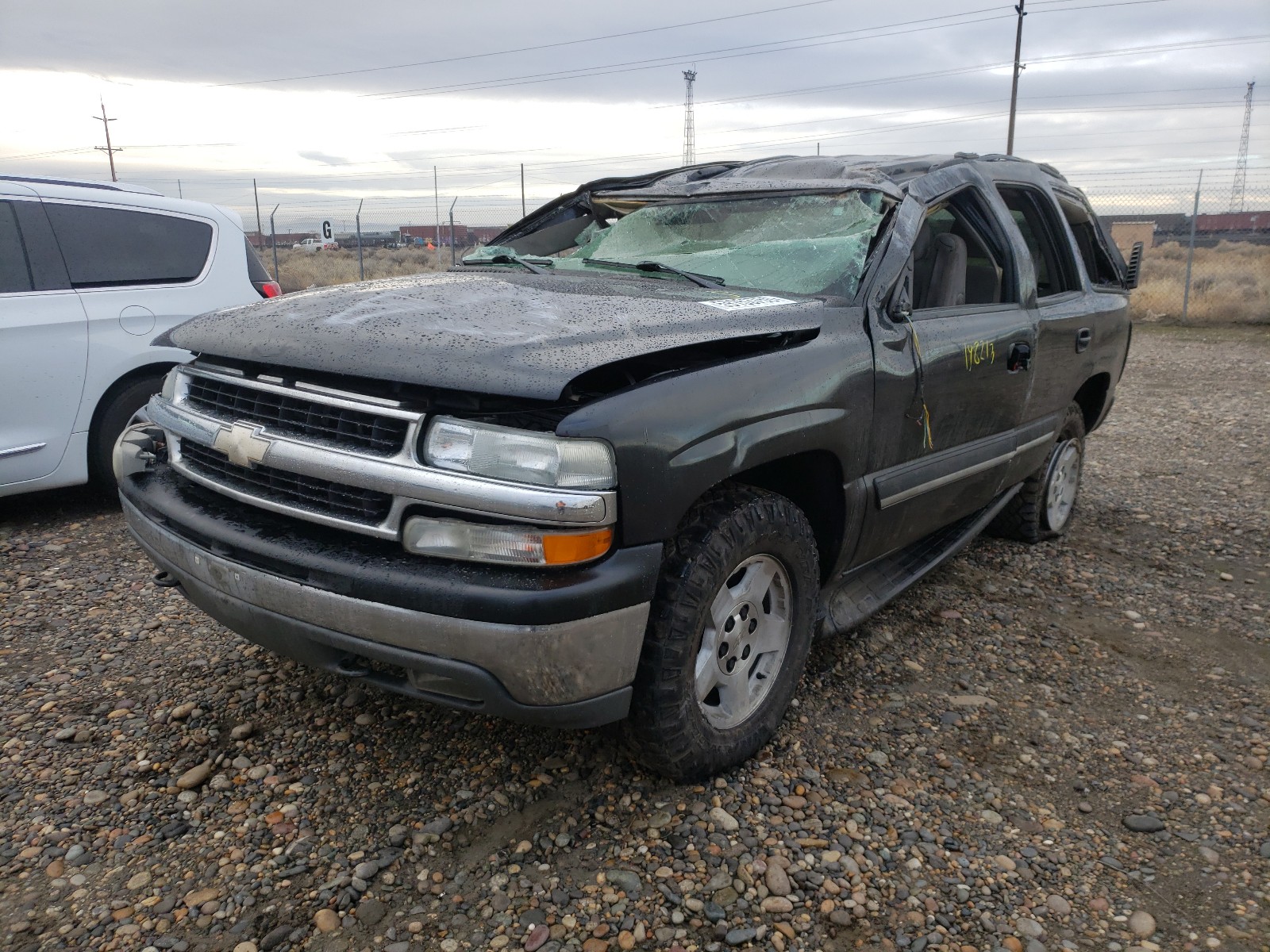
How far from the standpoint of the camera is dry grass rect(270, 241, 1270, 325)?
640 inches

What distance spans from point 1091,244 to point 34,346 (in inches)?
218

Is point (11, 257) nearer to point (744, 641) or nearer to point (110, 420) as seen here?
point (110, 420)

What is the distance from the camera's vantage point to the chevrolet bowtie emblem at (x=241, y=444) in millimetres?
2379

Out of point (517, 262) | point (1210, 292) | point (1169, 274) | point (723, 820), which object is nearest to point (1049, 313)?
point (517, 262)

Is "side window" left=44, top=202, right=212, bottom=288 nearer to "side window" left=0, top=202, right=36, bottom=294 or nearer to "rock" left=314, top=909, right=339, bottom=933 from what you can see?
"side window" left=0, top=202, right=36, bottom=294

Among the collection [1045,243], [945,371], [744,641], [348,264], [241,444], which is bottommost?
[744,641]

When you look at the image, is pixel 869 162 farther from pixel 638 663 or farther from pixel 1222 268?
pixel 1222 268

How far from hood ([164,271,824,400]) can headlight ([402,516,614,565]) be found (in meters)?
0.31

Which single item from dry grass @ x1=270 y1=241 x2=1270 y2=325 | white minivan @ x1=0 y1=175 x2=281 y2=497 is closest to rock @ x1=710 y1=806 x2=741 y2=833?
white minivan @ x1=0 y1=175 x2=281 y2=497

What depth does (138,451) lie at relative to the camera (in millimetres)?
2904

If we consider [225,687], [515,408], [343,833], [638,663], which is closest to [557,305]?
[515,408]

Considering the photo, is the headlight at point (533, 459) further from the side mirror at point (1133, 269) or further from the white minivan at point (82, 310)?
the side mirror at point (1133, 269)

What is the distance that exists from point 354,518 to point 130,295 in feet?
12.0

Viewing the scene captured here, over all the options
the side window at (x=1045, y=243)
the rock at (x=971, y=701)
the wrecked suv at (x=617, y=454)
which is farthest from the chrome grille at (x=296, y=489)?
the side window at (x=1045, y=243)
